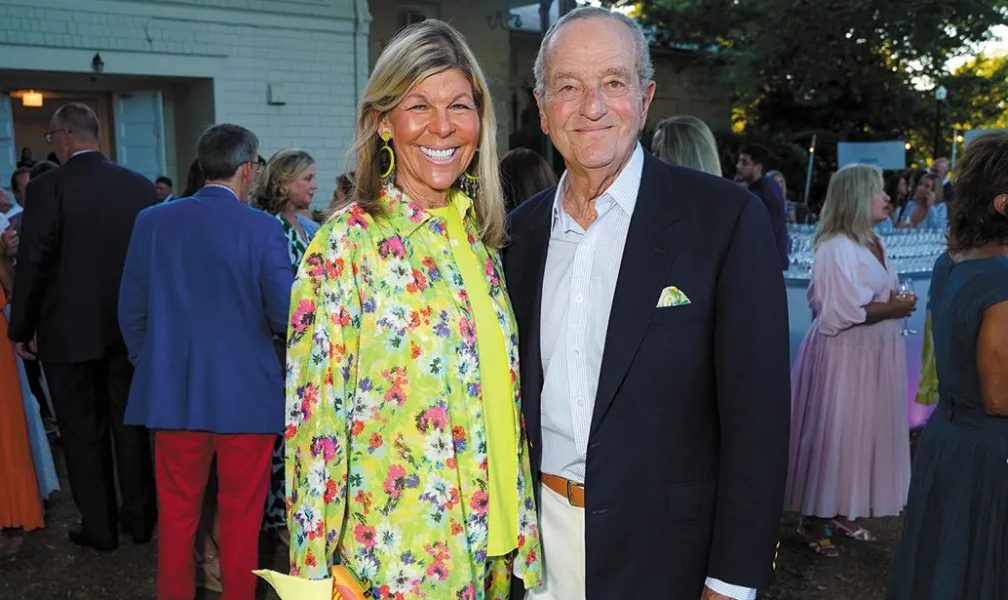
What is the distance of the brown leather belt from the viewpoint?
80.0 inches

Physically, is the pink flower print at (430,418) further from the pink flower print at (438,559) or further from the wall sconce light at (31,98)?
the wall sconce light at (31,98)

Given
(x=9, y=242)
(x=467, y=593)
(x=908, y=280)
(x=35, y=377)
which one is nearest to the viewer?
(x=467, y=593)

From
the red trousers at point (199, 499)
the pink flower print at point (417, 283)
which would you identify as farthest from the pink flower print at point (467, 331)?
the red trousers at point (199, 499)

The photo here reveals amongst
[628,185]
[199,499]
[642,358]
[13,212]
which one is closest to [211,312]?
[199,499]

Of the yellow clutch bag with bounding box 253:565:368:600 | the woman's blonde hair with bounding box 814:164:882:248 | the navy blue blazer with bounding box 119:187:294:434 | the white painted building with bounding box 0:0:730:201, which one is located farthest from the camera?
the white painted building with bounding box 0:0:730:201

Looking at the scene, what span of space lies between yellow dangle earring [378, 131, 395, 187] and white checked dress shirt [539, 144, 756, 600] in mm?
456

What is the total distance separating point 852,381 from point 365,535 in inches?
145

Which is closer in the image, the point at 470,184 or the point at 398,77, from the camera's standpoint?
the point at 398,77

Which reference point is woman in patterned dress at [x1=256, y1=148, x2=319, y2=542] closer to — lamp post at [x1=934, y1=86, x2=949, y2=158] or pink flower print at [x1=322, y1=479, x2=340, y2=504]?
pink flower print at [x1=322, y1=479, x2=340, y2=504]

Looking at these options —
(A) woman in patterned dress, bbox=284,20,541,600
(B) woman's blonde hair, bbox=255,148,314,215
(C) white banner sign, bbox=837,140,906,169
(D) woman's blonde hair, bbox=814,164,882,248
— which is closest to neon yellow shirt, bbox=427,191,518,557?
(A) woman in patterned dress, bbox=284,20,541,600

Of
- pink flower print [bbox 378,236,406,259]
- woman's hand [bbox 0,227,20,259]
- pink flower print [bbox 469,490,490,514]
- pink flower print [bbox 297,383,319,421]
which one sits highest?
pink flower print [bbox 378,236,406,259]

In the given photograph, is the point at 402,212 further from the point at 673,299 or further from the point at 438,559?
the point at 438,559

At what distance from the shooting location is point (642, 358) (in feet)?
6.10

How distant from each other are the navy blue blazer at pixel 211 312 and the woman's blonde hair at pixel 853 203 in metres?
3.04
